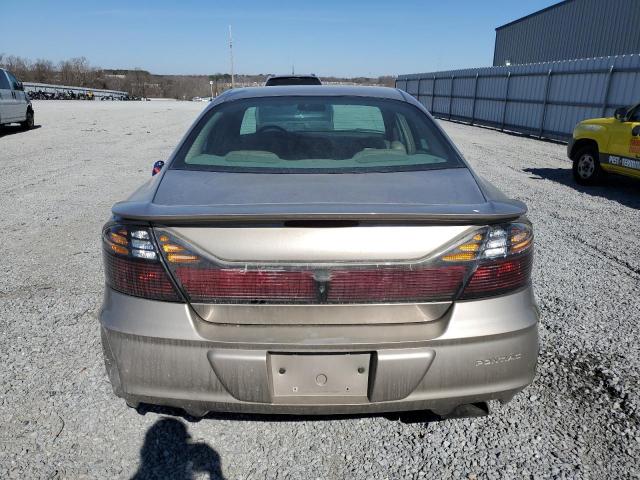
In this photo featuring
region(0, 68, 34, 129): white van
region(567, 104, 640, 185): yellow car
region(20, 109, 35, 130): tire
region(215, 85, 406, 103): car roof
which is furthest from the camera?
region(20, 109, 35, 130): tire

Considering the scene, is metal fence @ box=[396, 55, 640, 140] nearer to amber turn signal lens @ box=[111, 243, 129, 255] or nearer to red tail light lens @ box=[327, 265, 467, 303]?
red tail light lens @ box=[327, 265, 467, 303]

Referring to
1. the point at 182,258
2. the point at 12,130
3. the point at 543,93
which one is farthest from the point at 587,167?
the point at 12,130

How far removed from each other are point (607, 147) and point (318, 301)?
26.1 ft

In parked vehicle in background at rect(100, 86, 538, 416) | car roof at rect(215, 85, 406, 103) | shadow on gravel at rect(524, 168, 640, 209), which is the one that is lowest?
shadow on gravel at rect(524, 168, 640, 209)

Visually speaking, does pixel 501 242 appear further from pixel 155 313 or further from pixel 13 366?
pixel 13 366

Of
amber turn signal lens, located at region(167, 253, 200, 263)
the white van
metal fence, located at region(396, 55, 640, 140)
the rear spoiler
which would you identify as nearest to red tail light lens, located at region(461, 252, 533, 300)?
the rear spoiler

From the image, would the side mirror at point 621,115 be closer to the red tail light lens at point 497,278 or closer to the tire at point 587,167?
the tire at point 587,167

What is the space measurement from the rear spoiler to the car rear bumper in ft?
1.04

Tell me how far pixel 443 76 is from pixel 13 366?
91.7 ft

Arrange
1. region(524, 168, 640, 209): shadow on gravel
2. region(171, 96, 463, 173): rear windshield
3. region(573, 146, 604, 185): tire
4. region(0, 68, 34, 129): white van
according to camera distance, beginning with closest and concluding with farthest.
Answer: region(171, 96, 463, 173): rear windshield
region(524, 168, 640, 209): shadow on gravel
region(573, 146, 604, 185): tire
region(0, 68, 34, 129): white van

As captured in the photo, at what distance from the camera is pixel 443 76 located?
2745cm

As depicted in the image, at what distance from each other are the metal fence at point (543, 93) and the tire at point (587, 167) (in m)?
6.48

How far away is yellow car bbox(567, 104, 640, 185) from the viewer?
7.43m

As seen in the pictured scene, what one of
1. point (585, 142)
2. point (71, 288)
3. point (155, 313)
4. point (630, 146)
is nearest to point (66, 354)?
point (71, 288)
